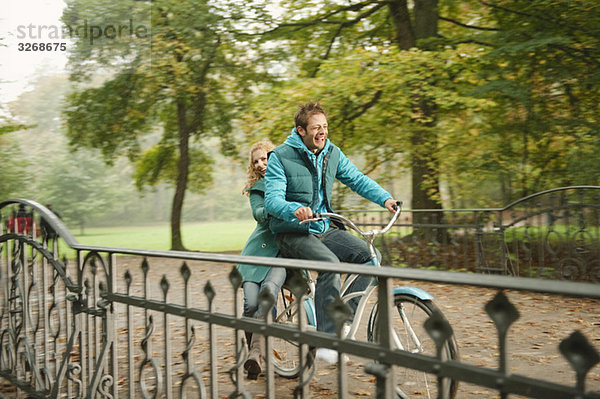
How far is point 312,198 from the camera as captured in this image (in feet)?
12.9

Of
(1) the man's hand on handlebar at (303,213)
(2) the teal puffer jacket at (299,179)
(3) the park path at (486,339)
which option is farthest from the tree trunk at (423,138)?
(1) the man's hand on handlebar at (303,213)

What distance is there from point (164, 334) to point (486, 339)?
12.0ft

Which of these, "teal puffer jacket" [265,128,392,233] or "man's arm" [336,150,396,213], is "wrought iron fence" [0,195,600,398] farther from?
"man's arm" [336,150,396,213]

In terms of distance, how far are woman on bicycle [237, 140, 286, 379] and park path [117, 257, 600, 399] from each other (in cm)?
26

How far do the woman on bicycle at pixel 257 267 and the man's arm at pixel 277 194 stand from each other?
A: 529mm

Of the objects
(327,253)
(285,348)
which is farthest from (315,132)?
(285,348)

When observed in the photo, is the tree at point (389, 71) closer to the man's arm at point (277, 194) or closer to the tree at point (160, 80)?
the tree at point (160, 80)

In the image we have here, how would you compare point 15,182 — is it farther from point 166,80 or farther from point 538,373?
point 538,373

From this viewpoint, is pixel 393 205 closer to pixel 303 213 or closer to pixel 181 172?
pixel 303 213

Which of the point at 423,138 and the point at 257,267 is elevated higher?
the point at 423,138

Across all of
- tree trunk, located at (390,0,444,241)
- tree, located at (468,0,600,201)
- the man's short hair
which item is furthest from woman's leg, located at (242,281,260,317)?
tree trunk, located at (390,0,444,241)

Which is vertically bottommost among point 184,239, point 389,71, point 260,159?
point 184,239

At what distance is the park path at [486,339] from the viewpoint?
4090 millimetres

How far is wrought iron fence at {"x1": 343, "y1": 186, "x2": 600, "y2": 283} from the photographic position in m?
8.53
